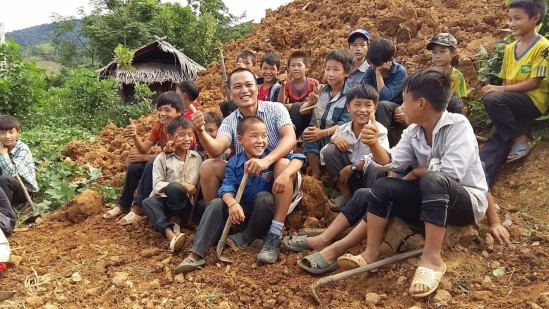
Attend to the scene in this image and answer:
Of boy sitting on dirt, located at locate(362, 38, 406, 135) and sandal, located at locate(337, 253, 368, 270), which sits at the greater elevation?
boy sitting on dirt, located at locate(362, 38, 406, 135)

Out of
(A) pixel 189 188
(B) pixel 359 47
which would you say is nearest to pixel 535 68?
(B) pixel 359 47

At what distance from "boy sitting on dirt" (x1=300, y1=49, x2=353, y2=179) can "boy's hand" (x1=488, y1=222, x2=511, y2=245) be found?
1.54 meters

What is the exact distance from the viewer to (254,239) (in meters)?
3.72

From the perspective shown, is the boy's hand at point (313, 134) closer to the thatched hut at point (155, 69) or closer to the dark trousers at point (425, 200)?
the dark trousers at point (425, 200)

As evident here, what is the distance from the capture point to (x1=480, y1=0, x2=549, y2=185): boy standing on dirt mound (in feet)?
13.0

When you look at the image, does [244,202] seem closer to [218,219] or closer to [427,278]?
[218,219]

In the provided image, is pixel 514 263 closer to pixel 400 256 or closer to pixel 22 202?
pixel 400 256

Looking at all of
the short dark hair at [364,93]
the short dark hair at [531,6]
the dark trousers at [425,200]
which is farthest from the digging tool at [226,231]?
the short dark hair at [531,6]

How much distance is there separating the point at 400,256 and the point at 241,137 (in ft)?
4.67

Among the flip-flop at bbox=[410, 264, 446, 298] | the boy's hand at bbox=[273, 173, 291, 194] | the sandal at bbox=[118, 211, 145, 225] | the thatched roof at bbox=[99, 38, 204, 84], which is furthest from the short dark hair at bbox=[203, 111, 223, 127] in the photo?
the thatched roof at bbox=[99, 38, 204, 84]

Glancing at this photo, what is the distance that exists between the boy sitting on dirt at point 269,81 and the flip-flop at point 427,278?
2.86 m

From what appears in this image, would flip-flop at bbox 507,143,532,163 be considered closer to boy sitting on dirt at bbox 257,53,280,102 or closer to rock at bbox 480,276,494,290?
rock at bbox 480,276,494,290

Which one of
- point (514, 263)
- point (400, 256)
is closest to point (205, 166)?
point (400, 256)

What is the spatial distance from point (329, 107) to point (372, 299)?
209 cm
